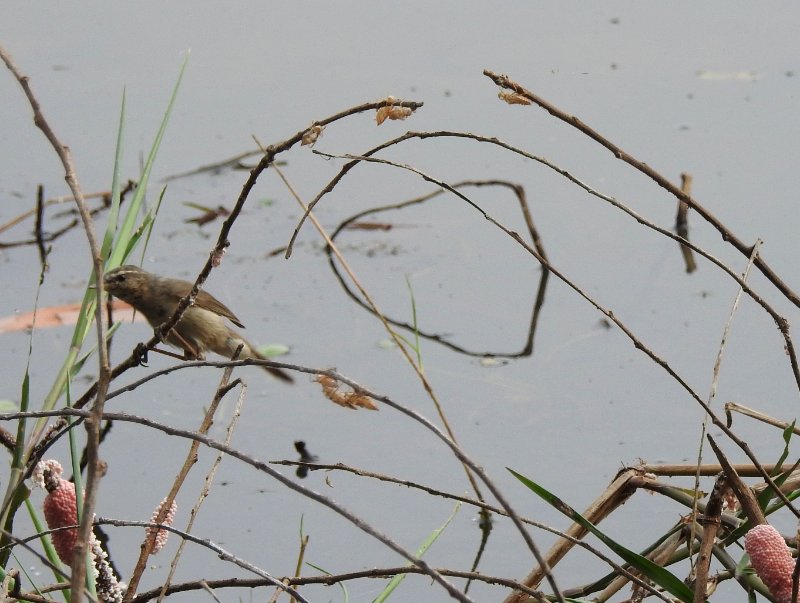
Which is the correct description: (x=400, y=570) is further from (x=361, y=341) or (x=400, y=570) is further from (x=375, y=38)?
(x=375, y=38)

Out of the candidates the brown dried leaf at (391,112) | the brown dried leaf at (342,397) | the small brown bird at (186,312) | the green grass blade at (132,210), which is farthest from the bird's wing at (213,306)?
the brown dried leaf at (391,112)

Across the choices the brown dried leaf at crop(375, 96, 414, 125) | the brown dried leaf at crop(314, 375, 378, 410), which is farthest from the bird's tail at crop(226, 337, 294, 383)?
the brown dried leaf at crop(375, 96, 414, 125)

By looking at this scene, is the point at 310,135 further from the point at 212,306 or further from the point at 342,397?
the point at 212,306

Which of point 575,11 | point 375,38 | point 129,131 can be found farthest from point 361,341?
point 575,11

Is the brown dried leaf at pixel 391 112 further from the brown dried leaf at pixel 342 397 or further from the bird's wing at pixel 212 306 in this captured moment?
the bird's wing at pixel 212 306

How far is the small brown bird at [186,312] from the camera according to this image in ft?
13.1

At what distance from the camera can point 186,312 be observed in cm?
405

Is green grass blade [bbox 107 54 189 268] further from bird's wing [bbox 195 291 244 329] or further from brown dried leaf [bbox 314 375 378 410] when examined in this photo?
bird's wing [bbox 195 291 244 329]

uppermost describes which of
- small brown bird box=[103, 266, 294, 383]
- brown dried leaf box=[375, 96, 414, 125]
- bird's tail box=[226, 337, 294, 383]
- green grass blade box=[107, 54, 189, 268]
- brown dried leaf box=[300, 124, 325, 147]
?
brown dried leaf box=[375, 96, 414, 125]

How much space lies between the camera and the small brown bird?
4.00 m

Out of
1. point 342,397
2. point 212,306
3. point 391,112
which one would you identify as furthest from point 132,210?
point 212,306

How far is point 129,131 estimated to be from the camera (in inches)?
207

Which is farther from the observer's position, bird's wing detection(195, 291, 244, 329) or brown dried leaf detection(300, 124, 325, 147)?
bird's wing detection(195, 291, 244, 329)

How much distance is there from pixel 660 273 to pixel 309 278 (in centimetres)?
122
